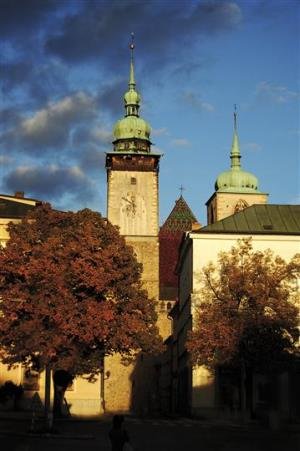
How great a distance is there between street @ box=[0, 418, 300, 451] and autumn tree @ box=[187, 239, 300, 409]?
17.2ft

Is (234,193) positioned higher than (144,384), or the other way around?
(234,193)

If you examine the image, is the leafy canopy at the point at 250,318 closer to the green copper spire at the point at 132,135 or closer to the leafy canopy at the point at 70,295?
the leafy canopy at the point at 70,295

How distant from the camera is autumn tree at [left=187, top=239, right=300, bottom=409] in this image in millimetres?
39906

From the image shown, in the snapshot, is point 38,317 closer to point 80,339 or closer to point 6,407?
point 80,339

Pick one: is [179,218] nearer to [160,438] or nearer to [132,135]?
[132,135]

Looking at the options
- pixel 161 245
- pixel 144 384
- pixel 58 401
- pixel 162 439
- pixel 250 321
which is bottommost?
pixel 162 439

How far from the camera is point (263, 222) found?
5138cm

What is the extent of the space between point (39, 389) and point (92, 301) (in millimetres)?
14949

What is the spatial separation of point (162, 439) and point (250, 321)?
43.4 ft

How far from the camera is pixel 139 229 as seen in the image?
2948 inches

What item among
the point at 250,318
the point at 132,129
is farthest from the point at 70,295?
the point at 132,129

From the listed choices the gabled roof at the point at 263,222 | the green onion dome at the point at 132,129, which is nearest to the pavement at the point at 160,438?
the gabled roof at the point at 263,222

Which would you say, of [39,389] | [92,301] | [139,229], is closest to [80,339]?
[92,301]

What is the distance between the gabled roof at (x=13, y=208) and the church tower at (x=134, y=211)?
54.6 feet
